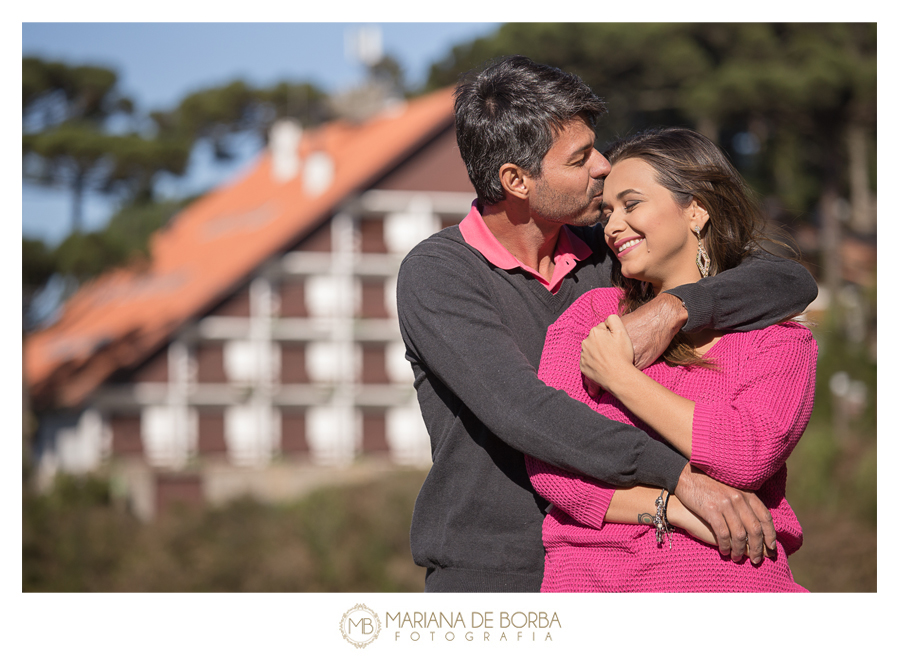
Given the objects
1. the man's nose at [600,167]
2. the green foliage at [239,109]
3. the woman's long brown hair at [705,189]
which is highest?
the green foliage at [239,109]

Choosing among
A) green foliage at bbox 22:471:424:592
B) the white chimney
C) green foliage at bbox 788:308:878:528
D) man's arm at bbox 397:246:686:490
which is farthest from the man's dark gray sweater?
the white chimney

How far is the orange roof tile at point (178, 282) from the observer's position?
959 inches

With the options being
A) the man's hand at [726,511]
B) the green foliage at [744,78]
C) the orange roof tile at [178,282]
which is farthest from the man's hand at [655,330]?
the green foliage at [744,78]

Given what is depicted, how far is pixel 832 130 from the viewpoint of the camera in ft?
80.5

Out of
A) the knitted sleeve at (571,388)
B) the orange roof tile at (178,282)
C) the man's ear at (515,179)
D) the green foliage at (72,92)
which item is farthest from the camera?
the orange roof tile at (178,282)

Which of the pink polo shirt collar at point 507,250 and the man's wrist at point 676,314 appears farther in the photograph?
the pink polo shirt collar at point 507,250

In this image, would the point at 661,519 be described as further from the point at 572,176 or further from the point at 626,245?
the point at 572,176

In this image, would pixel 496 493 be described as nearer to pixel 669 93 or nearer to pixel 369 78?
pixel 669 93

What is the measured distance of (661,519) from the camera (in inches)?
83.0

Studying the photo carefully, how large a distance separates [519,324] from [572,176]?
41 centimetres

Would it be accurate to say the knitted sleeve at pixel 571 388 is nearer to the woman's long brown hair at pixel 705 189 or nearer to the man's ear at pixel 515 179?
the woman's long brown hair at pixel 705 189
